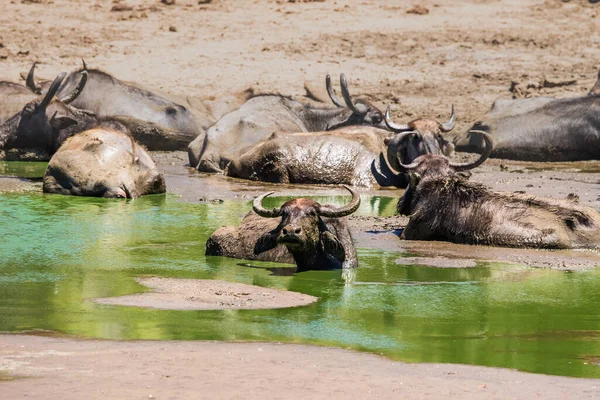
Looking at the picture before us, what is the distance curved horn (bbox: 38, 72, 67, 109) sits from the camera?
19.3 metres

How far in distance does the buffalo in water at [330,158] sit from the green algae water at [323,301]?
15.8 ft

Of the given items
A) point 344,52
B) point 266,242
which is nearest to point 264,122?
point 344,52

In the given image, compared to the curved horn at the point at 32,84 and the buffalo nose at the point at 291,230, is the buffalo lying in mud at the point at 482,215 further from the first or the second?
the curved horn at the point at 32,84

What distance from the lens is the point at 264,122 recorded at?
66.8ft

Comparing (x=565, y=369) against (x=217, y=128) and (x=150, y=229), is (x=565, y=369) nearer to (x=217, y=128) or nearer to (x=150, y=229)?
(x=150, y=229)

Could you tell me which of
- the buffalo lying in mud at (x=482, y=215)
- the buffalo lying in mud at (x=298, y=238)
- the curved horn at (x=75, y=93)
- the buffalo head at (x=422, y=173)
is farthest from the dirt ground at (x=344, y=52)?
the curved horn at (x=75, y=93)

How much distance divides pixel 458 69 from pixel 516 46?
209cm

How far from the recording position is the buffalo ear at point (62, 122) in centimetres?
1980

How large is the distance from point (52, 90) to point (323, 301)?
434 inches

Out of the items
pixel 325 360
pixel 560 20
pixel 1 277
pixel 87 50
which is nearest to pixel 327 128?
pixel 87 50

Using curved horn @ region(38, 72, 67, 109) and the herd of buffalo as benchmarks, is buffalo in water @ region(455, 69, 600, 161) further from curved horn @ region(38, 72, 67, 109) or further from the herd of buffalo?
curved horn @ region(38, 72, 67, 109)

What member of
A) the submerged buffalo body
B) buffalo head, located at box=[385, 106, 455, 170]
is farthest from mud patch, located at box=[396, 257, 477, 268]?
the submerged buffalo body

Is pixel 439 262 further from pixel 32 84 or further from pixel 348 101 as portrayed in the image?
pixel 32 84

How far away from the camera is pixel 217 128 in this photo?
2031 cm
